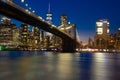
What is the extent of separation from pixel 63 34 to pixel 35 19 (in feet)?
85.1

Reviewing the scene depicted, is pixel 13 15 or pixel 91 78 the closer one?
pixel 91 78

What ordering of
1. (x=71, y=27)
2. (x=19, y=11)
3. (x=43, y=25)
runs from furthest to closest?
(x=71, y=27) < (x=43, y=25) < (x=19, y=11)

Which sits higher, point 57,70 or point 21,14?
point 21,14

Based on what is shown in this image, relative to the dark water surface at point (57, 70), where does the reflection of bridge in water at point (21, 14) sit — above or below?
above

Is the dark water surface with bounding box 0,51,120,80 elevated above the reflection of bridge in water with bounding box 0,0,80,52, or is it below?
below

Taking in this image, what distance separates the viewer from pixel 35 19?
57781 millimetres

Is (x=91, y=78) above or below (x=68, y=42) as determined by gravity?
below

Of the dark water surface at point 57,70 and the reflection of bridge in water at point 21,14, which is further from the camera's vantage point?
the reflection of bridge in water at point 21,14

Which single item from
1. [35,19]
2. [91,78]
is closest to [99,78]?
[91,78]

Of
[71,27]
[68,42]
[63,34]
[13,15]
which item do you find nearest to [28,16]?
[13,15]

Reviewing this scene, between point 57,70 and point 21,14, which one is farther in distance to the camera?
point 21,14

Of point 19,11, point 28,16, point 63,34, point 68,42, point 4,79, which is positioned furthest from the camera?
point 68,42

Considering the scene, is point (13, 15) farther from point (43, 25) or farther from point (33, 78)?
point (33, 78)

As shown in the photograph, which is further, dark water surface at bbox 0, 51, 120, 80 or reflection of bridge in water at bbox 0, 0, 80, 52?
reflection of bridge in water at bbox 0, 0, 80, 52
